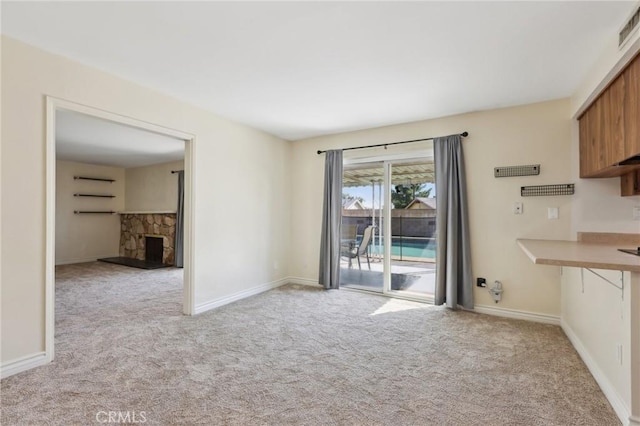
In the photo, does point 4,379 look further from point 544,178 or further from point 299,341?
point 544,178

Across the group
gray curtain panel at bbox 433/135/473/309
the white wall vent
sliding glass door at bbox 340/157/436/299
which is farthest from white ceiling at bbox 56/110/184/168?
the white wall vent

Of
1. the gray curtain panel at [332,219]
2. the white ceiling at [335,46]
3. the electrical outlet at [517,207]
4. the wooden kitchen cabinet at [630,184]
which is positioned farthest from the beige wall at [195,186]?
the wooden kitchen cabinet at [630,184]

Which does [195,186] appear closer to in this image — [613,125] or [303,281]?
[303,281]

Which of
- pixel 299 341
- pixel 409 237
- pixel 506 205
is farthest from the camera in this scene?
pixel 409 237

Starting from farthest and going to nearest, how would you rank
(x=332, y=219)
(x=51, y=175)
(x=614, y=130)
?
(x=332, y=219) → (x=51, y=175) → (x=614, y=130)

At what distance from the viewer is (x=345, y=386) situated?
2074mm

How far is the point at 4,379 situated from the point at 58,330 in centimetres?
95

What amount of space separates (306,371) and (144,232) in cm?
667

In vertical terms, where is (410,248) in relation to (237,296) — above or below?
above

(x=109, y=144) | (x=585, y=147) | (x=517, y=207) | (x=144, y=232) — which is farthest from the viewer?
(x=144, y=232)

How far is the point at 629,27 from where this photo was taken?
184 centimetres

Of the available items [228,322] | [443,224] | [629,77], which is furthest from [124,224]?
[629,77]

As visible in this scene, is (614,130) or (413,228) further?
(413,228)

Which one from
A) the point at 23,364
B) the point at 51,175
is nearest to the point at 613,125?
the point at 51,175
